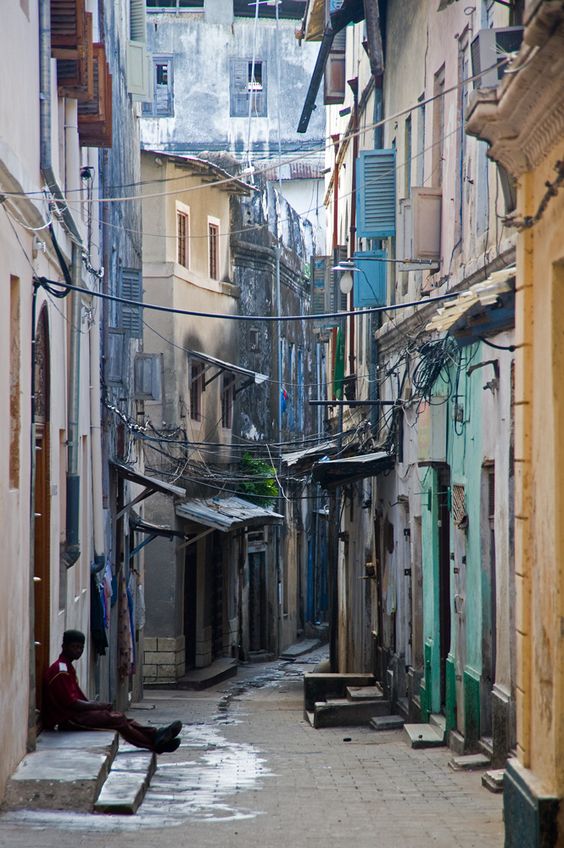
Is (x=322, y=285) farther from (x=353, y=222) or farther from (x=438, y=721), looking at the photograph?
(x=438, y=721)

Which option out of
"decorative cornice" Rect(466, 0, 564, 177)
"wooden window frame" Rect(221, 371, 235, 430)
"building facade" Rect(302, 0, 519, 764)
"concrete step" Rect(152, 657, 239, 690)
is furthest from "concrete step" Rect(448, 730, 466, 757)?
"wooden window frame" Rect(221, 371, 235, 430)

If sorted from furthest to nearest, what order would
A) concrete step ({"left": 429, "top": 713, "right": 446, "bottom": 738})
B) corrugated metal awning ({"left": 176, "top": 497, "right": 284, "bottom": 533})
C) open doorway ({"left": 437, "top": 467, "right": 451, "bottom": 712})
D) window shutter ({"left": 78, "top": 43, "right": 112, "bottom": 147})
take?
corrugated metal awning ({"left": 176, "top": 497, "right": 284, "bottom": 533})
open doorway ({"left": 437, "top": 467, "right": 451, "bottom": 712})
window shutter ({"left": 78, "top": 43, "right": 112, "bottom": 147})
concrete step ({"left": 429, "top": 713, "right": 446, "bottom": 738})

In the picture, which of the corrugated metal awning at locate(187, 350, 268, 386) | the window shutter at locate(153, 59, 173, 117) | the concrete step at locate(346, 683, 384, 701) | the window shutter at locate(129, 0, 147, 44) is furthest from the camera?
the window shutter at locate(153, 59, 173, 117)

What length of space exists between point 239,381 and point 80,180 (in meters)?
16.2

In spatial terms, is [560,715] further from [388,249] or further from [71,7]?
[388,249]

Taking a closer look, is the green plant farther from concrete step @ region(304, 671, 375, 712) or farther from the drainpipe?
the drainpipe

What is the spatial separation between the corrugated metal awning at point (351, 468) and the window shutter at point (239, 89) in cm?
2364

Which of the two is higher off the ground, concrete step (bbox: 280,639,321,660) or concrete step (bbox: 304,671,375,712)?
concrete step (bbox: 304,671,375,712)

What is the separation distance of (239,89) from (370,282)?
74.0 feet

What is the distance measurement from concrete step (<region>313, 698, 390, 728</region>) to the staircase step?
15.2 ft

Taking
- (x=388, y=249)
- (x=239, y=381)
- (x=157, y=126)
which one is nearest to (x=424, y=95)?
(x=388, y=249)

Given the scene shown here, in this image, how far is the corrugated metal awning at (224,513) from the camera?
2542 cm

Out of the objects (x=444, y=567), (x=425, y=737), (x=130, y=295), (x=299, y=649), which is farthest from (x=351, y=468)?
(x=299, y=649)

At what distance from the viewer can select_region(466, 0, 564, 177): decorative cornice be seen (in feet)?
18.3
